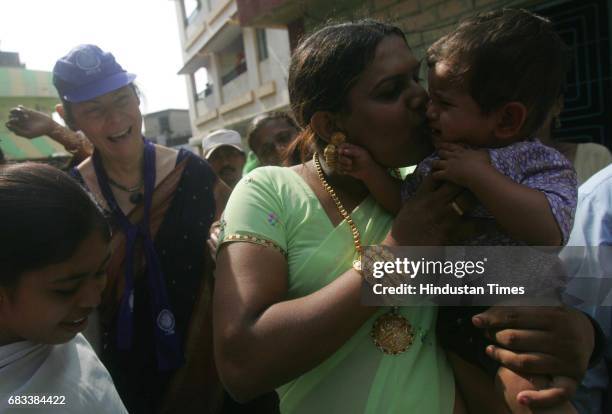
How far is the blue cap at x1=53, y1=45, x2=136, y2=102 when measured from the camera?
1991 millimetres

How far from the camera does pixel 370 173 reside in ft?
3.77

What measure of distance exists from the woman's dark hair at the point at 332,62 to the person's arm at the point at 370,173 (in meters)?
0.12

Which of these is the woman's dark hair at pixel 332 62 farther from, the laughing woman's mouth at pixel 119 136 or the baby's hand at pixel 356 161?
the laughing woman's mouth at pixel 119 136

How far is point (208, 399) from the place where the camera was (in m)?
1.95

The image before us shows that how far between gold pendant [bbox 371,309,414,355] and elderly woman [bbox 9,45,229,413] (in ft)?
3.61

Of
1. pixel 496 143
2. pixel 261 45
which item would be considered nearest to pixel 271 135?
pixel 496 143

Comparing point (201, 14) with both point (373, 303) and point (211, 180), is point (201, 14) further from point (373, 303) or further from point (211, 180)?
point (373, 303)

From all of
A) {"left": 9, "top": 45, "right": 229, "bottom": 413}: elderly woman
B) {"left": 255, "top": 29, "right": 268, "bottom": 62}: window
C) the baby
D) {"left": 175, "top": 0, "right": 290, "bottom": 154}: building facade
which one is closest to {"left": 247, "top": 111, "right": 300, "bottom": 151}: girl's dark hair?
{"left": 9, "top": 45, "right": 229, "bottom": 413}: elderly woman

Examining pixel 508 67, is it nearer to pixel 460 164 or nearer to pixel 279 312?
pixel 460 164

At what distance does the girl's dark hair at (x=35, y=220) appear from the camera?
42.6 inches

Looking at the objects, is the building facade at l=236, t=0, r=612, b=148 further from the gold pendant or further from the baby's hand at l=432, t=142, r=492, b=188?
the gold pendant

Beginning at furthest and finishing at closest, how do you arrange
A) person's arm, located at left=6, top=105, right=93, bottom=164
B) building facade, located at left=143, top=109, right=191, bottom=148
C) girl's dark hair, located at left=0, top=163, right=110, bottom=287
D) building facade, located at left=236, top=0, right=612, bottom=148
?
1. building facade, located at left=143, top=109, right=191, bottom=148
2. building facade, located at left=236, top=0, right=612, bottom=148
3. person's arm, located at left=6, top=105, right=93, bottom=164
4. girl's dark hair, located at left=0, top=163, right=110, bottom=287

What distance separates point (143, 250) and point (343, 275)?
124 centimetres

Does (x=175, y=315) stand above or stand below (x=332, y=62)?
below
